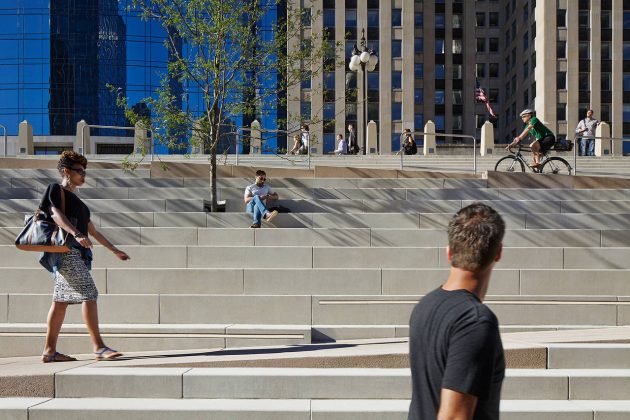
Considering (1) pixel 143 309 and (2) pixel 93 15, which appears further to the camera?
(2) pixel 93 15

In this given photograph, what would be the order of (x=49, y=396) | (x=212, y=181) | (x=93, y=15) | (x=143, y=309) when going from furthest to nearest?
(x=93, y=15) → (x=212, y=181) → (x=143, y=309) → (x=49, y=396)

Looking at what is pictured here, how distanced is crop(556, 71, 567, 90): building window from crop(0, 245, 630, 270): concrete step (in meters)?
58.1

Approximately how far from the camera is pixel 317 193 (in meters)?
15.0

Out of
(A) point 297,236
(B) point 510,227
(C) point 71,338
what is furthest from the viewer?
(B) point 510,227

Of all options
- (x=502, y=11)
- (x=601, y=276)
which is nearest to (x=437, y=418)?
(x=601, y=276)

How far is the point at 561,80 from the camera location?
212ft

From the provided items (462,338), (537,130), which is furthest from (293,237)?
(462,338)

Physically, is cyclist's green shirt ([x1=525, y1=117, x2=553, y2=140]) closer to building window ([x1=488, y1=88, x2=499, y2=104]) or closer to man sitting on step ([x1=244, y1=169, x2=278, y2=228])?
man sitting on step ([x1=244, y1=169, x2=278, y2=228])

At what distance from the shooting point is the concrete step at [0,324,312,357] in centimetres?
738

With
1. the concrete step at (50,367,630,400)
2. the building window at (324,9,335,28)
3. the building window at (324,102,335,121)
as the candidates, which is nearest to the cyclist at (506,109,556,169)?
the concrete step at (50,367,630,400)

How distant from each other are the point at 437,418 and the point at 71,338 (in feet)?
19.8

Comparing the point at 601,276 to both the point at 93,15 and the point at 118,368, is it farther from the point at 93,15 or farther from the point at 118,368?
the point at 93,15

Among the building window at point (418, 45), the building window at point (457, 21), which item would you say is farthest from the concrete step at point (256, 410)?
the building window at point (457, 21)

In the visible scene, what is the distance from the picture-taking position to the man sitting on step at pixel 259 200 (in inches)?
484
